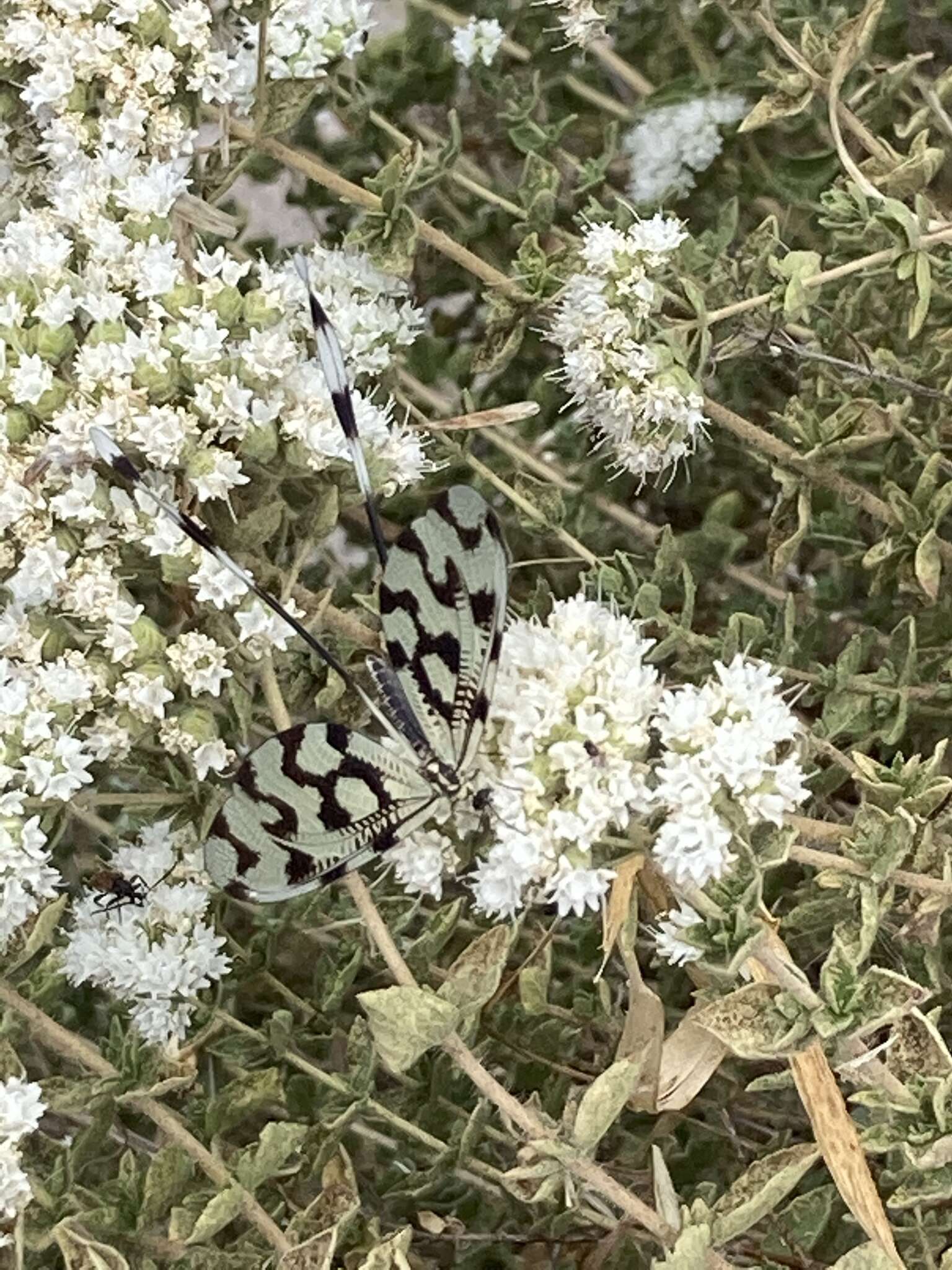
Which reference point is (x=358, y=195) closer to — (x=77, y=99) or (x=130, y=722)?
(x=77, y=99)

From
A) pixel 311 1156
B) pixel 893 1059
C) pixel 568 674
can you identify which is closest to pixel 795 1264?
pixel 893 1059

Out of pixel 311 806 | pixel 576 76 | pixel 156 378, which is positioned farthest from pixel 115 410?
pixel 576 76

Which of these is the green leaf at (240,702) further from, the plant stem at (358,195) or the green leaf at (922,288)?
the green leaf at (922,288)

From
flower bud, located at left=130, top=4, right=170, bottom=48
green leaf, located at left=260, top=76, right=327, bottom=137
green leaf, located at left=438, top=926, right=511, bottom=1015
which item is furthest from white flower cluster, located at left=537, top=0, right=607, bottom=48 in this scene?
green leaf, located at left=438, top=926, right=511, bottom=1015

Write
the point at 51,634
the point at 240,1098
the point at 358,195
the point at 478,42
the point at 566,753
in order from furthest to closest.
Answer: the point at 478,42 → the point at 358,195 → the point at 240,1098 → the point at 51,634 → the point at 566,753

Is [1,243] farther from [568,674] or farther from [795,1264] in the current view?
[795,1264]
